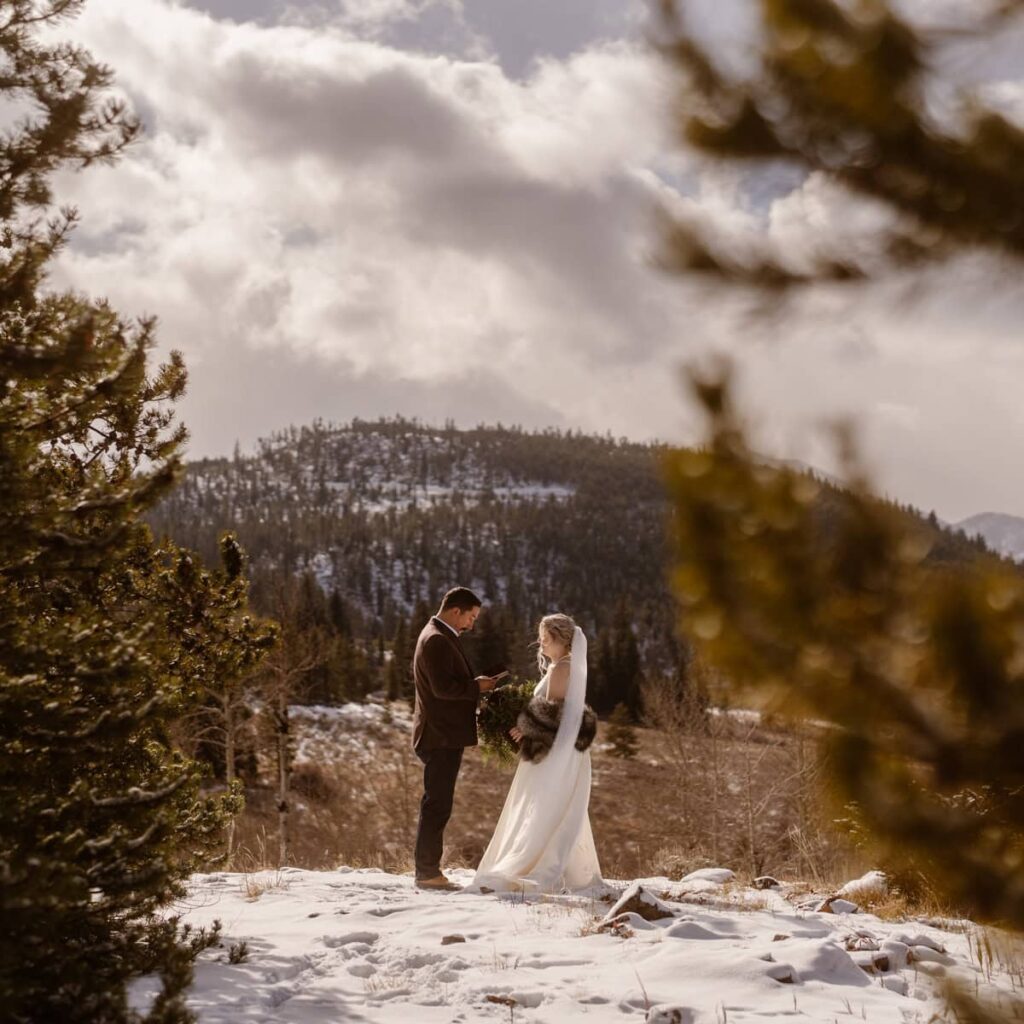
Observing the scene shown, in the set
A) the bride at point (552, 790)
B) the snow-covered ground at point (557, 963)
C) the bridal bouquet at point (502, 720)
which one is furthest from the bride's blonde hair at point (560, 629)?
the snow-covered ground at point (557, 963)

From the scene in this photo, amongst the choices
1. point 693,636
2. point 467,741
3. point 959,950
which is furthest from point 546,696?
point 693,636

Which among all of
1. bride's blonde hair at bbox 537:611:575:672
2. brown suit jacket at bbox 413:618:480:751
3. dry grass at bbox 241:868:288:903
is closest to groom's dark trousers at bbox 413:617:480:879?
brown suit jacket at bbox 413:618:480:751

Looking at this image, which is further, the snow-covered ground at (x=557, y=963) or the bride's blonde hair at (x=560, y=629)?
the bride's blonde hair at (x=560, y=629)

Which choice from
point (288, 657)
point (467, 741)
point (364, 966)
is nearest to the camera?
point (364, 966)

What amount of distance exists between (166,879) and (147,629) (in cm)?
110

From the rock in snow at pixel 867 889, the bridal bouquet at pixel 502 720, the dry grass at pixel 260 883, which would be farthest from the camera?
the bridal bouquet at pixel 502 720

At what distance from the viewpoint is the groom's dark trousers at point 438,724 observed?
750 centimetres

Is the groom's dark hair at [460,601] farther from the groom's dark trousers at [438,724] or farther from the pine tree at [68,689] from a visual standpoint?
the pine tree at [68,689]

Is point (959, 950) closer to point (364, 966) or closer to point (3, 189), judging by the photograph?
point (364, 966)

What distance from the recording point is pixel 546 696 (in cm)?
782

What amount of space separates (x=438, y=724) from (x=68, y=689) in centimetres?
408

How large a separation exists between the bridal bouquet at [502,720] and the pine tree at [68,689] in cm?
325

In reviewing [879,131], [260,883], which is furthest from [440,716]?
[879,131]

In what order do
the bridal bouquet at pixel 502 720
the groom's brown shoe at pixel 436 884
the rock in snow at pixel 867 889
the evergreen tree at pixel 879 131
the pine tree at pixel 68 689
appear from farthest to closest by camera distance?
the bridal bouquet at pixel 502 720
the groom's brown shoe at pixel 436 884
the rock in snow at pixel 867 889
the pine tree at pixel 68 689
the evergreen tree at pixel 879 131
